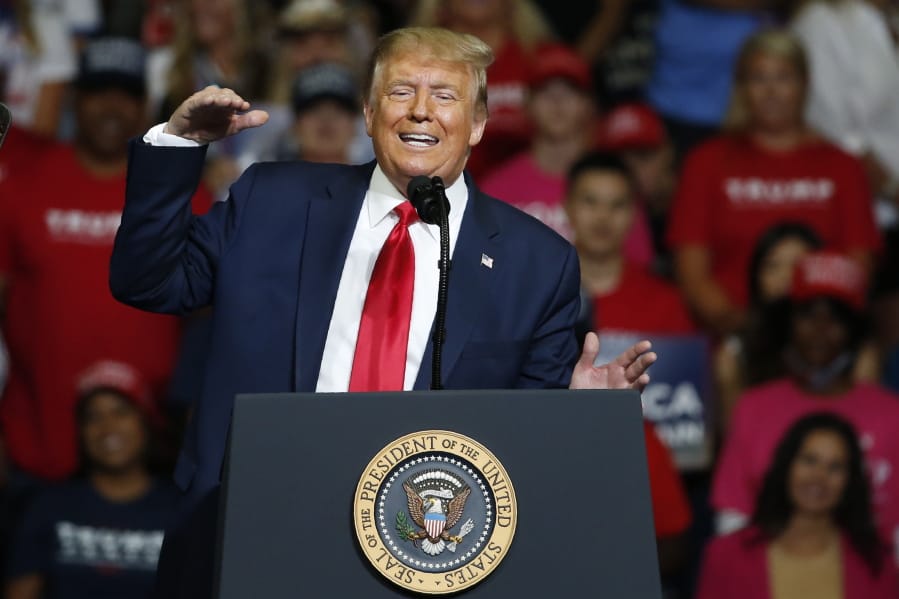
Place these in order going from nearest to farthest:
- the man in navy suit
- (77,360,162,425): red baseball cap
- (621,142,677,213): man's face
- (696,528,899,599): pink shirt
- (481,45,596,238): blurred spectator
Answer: the man in navy suit, (696,528,899,599): pink shirt, (77,360,162,425): red baseball cap, (481,45,596,238): blurred spectator, (621,142,677,213): man's face

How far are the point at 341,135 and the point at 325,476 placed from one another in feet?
12.7

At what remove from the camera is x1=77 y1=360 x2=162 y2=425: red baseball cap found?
530 cm

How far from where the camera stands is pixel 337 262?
2.74 m

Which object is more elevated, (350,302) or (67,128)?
(67,128)

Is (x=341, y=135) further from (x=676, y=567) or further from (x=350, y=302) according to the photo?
(x=350, y=302)

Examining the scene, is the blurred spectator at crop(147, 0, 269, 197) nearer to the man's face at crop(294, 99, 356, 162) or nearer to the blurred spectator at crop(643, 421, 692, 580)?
the man's face at crop(294, 99, 356, 162)

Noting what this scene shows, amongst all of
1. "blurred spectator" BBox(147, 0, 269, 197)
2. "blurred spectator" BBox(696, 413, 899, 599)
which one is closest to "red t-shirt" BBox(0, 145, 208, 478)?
"blurred spectator" BBox(147, 0, 269, 197)

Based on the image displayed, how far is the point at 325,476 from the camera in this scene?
226cm

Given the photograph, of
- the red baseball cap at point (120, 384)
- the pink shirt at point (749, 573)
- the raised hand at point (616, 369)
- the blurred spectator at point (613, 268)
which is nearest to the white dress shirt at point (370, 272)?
the raised hand at point (616, 369)

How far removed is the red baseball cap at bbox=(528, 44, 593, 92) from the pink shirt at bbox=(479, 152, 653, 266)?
337 mm

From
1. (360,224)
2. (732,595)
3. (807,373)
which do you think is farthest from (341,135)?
(360,224)

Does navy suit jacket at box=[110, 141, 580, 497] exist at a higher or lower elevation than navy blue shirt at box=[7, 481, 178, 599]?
higher

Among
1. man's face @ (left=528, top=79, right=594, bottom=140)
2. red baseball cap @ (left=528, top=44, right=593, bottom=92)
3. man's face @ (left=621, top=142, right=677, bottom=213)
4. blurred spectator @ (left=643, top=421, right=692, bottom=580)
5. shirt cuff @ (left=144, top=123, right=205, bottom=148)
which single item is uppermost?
red baseball cap @ (left=528, top=44, right=593, bottom=92)

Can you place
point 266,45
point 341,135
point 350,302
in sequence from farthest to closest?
point 266,45 < point 341,135 < point 350,302
